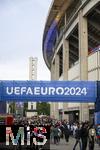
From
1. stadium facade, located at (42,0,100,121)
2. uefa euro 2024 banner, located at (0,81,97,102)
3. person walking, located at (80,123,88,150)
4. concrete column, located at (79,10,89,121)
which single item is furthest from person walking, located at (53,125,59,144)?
concrete column, located at (79,10,89,121)

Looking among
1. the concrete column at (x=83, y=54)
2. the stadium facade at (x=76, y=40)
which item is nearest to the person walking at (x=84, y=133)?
the stadium facade at (x=76, y=40)

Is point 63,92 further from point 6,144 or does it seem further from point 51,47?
point 51,47

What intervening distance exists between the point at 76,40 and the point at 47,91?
31.9 metres

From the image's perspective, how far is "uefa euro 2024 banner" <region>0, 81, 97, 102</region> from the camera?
122 feet

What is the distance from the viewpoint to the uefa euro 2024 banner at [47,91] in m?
37.1

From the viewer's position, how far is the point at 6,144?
2528 cm

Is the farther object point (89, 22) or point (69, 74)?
point (69, 74)

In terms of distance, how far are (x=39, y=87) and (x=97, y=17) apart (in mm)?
21971

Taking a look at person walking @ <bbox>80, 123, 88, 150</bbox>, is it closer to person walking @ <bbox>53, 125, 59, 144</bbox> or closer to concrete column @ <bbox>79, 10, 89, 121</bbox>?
person walking @ <bbox>53, 125, 59, 144</bbox>

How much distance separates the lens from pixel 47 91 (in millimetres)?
37219

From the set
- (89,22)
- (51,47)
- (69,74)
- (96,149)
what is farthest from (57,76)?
(96,149)

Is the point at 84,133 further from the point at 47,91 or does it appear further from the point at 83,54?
the point at 83,54

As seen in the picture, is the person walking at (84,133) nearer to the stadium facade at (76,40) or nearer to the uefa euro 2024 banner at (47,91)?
the uefa euro 2024 banner at (47,91)
